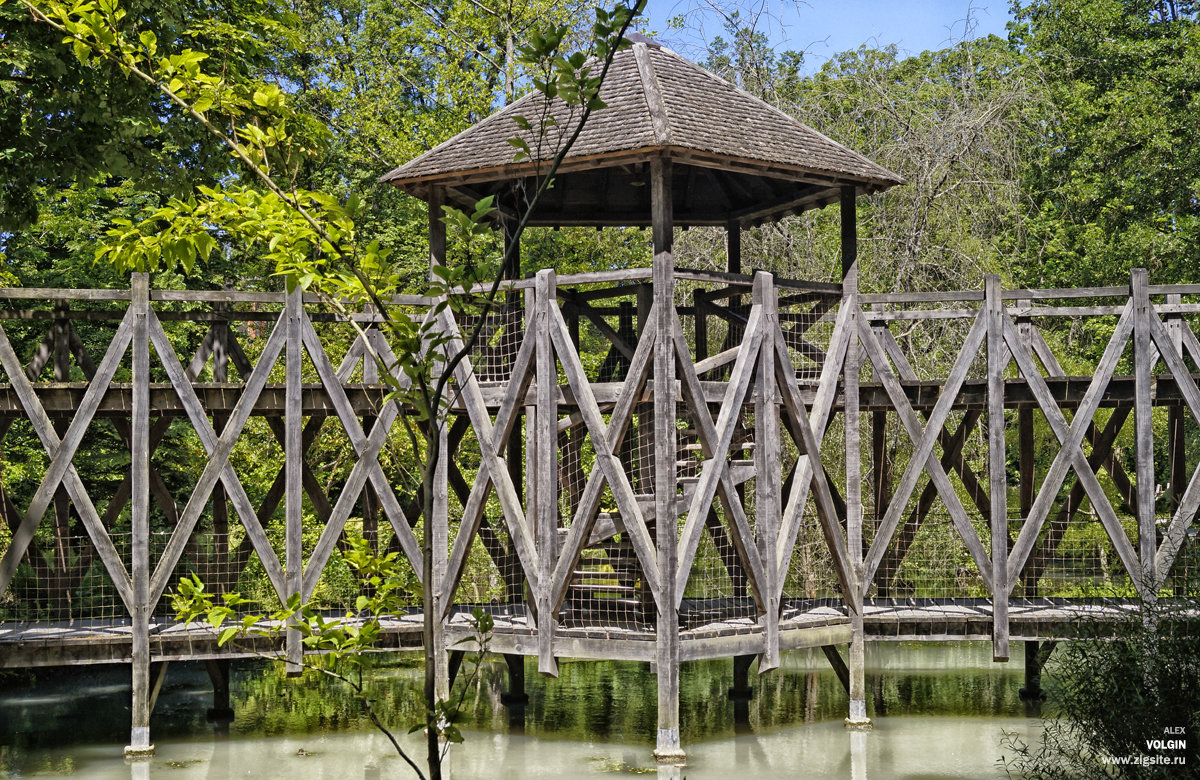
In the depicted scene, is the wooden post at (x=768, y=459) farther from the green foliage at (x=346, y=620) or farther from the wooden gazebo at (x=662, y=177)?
the green foliage at (x=346, y=620)

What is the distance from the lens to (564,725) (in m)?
13.7

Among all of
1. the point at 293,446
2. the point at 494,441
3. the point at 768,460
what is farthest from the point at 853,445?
the point at 293,446

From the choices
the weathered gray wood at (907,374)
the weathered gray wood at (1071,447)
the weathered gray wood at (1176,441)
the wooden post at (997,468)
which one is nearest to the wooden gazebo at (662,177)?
the weathered gray wood at (907,374)

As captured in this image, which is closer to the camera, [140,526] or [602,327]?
[140,526]

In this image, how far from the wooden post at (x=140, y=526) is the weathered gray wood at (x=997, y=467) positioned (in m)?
8.75

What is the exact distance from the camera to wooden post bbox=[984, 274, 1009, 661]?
12.6m

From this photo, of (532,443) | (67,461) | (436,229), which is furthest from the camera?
(436,229)

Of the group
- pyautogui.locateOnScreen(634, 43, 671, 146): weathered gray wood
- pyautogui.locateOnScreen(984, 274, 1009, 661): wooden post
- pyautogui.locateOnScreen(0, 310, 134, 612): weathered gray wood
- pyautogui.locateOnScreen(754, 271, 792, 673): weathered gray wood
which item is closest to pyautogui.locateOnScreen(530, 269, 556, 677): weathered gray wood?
pyautogui.locateOnScreen(634, 43, 671, 146): weathered gray wood

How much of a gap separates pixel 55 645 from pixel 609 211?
8.35 m

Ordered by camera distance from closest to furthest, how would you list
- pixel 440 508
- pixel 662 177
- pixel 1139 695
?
pixel 1139 695 → pixel 662 177 → pixel 440 508

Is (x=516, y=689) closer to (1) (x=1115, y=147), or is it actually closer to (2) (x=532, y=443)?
(2) (x=532, y=443)

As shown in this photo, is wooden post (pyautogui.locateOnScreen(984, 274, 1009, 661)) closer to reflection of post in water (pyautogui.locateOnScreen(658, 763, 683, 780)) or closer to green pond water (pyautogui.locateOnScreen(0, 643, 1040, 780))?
green pond water (pyautogui.locateOnScreen(0, 643, 1040, 780))

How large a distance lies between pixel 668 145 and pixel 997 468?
198 inches

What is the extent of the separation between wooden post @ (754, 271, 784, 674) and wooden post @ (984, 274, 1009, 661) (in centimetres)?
235
